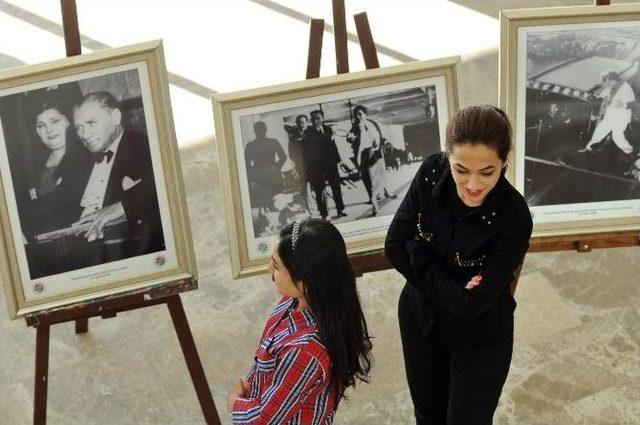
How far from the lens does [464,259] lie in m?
2.86

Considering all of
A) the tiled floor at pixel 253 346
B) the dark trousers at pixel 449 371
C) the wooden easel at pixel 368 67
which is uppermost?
the wooden easel at pixel 368 67

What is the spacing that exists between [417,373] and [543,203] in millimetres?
944

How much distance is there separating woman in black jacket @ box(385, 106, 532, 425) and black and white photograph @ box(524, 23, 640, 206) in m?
0.90

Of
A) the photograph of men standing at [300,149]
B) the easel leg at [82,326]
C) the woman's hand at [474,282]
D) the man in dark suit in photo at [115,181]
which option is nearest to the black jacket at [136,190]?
the man in dark suit in photo at [115,181]

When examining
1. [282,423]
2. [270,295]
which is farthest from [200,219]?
[282,423]

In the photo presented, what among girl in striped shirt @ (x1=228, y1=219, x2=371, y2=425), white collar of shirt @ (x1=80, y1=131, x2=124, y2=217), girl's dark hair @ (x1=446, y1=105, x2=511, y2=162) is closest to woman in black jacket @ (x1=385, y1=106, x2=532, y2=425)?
girl's dark hair @ (x1=446, y1=105, x2=511, y2=162)

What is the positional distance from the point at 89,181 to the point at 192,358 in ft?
2.65

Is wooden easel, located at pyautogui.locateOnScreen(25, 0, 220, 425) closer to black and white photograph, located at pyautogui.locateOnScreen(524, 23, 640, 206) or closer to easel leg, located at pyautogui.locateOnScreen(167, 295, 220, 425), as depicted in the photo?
easel leg, located at pyautogui.locateOnScreen(167, 295, 220, 425)

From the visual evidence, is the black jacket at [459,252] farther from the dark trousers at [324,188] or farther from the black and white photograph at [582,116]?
the black and white photograph at [582,116]

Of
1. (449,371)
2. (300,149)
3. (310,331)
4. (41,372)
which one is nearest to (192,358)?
(41,372)

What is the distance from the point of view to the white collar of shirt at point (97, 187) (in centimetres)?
341

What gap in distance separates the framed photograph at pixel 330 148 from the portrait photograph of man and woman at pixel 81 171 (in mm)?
325

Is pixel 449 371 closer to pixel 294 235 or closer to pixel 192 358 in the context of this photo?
pixel 294 235

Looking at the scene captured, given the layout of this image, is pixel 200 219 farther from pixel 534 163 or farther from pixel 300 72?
pixel 534 163
